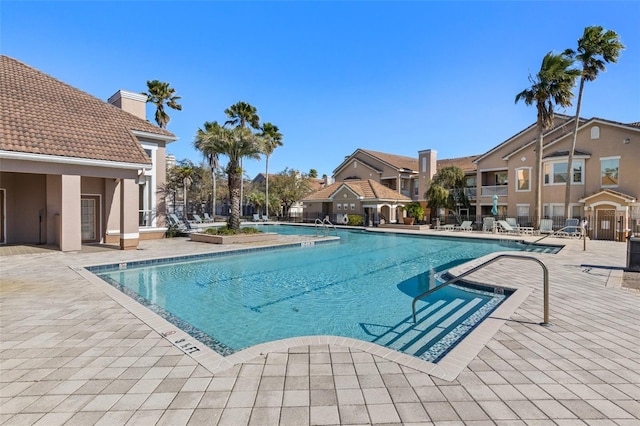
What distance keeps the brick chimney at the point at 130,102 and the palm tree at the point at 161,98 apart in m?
9.32

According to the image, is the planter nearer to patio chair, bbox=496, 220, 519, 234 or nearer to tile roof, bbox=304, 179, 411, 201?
tile roof, bbox=304, 179, 411, 201

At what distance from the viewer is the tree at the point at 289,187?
4134cm

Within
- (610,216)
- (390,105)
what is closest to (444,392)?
(390,105)

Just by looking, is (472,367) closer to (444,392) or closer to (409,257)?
(444,392)

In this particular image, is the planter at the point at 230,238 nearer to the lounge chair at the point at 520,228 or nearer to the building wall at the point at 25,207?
the building wall at the point at 25,207

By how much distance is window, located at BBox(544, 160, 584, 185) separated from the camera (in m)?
22.8

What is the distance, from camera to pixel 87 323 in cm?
497

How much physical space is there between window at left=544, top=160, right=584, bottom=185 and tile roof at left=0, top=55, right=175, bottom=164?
26699 millimetres

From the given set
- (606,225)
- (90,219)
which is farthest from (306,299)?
(606,225)

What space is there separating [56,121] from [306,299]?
12.6 meters

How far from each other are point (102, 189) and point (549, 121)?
2700 centimetres

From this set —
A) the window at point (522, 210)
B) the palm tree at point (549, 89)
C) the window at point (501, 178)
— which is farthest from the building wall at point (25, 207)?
the window at point (501, 178)

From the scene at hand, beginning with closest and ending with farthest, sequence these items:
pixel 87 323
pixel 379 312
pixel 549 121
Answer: pixel 87 323
pixel 379 312
pixel 549 121

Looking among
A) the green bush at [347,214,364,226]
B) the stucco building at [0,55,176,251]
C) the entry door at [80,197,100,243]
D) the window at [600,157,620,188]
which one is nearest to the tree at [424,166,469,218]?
the green bush at [347,214,364,226]
